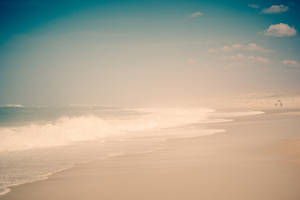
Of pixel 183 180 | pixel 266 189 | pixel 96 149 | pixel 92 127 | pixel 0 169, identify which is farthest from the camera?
pixel 92 127

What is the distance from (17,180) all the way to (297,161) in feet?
31.4

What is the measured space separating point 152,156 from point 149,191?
4724 mm

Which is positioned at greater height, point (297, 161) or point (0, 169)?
point (0, 169)

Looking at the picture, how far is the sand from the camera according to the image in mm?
7240

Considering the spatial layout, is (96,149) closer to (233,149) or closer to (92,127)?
(233,149)

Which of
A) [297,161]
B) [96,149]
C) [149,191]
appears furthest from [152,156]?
[297,161]

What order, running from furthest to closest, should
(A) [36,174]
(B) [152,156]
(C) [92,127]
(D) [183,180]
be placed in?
(C) [92,127]
(B) [152,156]
(A) [36,174]
(D) [183,180]

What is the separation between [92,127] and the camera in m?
22.8

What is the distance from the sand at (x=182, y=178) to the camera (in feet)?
23.8

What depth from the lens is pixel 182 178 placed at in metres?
8.70

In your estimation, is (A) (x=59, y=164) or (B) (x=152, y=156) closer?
(A) (x=59, y=164)

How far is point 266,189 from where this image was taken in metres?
7.30

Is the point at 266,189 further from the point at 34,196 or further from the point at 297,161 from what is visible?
the point at 34,196

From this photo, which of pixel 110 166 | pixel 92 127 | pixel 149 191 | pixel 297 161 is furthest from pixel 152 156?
pixel 92 127
